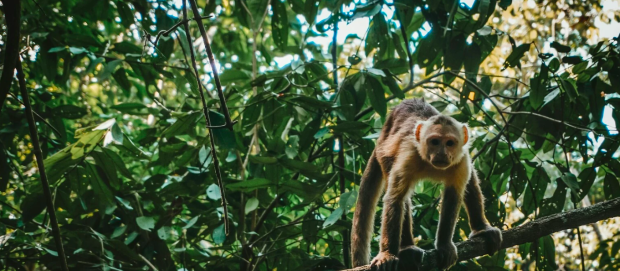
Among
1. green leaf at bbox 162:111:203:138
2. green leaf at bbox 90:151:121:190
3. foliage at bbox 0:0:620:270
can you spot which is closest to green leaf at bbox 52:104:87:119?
foliage at bbox 0:0:620:270

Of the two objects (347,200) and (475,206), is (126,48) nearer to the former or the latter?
(347,200)


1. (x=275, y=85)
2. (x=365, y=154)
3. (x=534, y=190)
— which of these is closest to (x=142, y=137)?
(x=275, y=85)

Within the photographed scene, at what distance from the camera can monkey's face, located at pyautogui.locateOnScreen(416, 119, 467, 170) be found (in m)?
3.64

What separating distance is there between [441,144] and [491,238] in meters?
0.72

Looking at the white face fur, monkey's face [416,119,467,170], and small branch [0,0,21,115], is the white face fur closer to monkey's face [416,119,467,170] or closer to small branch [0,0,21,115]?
monkey's face [416,119,467,170]

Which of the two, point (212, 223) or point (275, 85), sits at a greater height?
point (275, 85)

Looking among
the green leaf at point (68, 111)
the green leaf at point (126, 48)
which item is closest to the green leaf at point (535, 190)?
the green leaf at point (126, 48)

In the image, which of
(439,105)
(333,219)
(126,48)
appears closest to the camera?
(333,219)

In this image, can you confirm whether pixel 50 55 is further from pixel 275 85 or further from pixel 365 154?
pixel 365 154

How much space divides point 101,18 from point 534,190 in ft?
13.3

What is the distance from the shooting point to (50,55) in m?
4.54

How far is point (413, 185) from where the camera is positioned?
388 cm

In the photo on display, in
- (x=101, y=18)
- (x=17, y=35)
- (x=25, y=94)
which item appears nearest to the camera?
(x=17, y=35)

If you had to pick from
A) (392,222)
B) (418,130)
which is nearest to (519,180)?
(418,130)
